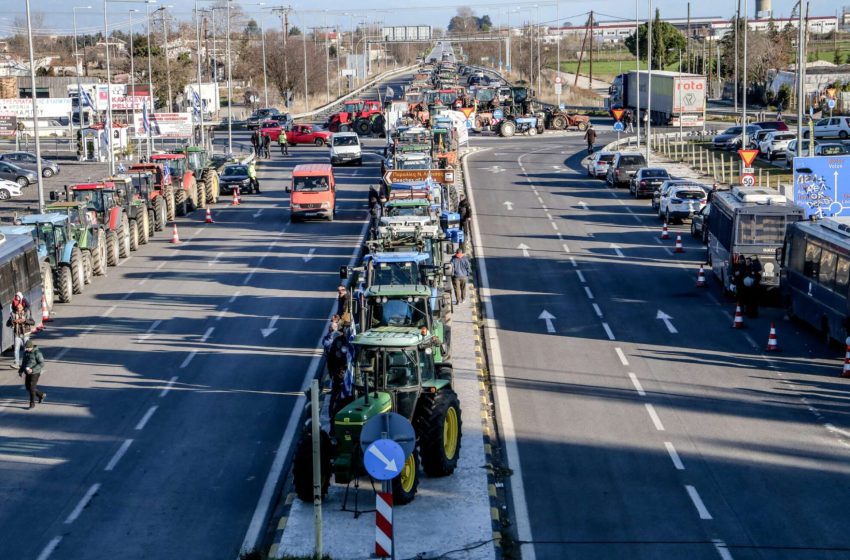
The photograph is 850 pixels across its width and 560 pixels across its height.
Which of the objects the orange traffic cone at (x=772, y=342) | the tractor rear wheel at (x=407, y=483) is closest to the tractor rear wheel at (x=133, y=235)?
the orange traffic cone at (x=772, y=342)

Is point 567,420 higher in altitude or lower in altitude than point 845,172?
lower

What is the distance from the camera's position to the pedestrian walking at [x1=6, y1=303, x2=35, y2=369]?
27.3 metres

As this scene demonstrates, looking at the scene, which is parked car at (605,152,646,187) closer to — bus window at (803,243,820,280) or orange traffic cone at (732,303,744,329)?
orange traffic cone at (732,303,744,329)

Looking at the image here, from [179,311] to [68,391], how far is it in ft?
26.3

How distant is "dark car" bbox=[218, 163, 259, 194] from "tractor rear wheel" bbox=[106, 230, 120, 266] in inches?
680

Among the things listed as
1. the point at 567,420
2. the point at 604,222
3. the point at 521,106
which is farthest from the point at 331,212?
the point at 521,106

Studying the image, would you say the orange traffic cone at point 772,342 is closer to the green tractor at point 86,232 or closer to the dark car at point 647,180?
the green tractor at point 86,232

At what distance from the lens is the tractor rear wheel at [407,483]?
17266mm

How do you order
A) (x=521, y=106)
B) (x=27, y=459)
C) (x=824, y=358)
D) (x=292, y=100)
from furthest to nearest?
1. (x=292, y=100)
2. (x=521, y=106)
3. (x=824, y=358)
4. (x=27, y=459)

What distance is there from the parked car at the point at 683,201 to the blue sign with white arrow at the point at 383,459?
34.0 metres

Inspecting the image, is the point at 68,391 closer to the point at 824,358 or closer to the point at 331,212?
the point at 824,358

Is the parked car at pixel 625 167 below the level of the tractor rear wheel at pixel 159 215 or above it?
above

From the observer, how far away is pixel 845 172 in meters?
38.5

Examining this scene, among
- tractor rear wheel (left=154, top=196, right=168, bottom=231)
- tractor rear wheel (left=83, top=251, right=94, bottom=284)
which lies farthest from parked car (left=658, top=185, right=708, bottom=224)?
tractor rear wheel (left=83, top=251, right=94, bottom=284)
